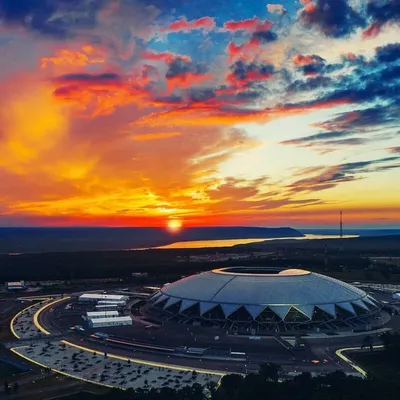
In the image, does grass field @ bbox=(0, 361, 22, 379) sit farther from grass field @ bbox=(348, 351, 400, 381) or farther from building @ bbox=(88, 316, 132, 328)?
grass field @ bbox=(348, 351, 400, 381)

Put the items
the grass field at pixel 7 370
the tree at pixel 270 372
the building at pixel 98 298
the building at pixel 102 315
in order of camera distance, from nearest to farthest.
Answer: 1. the tree at pixel 270 372
2. the grass field at pixel 7 370
3. the building at pixel 102 315
4. the building at pixel 98 298

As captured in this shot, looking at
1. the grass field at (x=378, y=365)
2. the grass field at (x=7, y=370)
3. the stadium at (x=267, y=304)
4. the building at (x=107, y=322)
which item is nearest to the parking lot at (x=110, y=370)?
the grass field at (x=7, y=370)

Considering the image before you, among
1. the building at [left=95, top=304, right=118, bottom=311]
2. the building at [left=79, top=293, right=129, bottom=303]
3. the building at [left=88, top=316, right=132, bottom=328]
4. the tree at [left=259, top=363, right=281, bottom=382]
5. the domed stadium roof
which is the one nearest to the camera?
the tree at [left=259, top=363, right=281, bottom=382]

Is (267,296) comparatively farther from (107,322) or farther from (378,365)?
(107,322)

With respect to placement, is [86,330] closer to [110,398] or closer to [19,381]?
[19,381]

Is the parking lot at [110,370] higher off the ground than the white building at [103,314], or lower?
lower

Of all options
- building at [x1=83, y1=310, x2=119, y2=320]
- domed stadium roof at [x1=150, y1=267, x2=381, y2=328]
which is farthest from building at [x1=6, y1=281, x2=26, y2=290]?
domed stadium roof at [x1=150, y1=267, x2=381, y2=328]

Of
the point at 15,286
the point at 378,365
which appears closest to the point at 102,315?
the point at 378,365

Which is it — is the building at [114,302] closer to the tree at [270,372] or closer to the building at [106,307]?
the building at [106,307]
